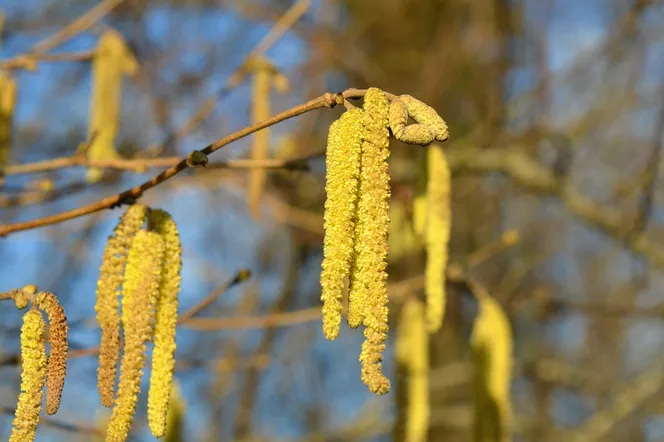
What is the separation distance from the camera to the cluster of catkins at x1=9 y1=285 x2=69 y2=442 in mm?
701

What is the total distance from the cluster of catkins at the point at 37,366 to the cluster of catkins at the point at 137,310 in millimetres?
69

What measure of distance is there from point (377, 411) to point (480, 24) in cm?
195

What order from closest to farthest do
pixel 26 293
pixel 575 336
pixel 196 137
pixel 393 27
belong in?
pixel 26 293 → pixel 196 137 → pixel 393 27 → pixel 575 336

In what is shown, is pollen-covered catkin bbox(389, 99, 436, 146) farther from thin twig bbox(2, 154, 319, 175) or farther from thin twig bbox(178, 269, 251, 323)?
thin twig bbox(178, 269, 251, 323)

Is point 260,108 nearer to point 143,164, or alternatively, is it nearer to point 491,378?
point 143,164

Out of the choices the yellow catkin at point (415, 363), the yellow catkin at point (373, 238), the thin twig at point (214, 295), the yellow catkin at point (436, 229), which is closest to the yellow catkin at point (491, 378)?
the yellow catkin at point (415, 363)

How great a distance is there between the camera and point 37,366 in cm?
71

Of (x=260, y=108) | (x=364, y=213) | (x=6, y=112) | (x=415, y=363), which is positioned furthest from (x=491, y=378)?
(x=6, y=112)

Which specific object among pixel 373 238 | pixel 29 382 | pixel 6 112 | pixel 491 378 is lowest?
pixel 29 382

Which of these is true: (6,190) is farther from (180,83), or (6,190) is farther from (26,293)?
(180,83)

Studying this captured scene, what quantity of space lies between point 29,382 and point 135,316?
12 cm

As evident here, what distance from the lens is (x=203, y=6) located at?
3664 millimetres

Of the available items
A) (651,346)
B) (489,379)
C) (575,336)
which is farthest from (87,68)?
(575,336)

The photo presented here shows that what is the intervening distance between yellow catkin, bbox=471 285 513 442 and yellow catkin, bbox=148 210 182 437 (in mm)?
697
